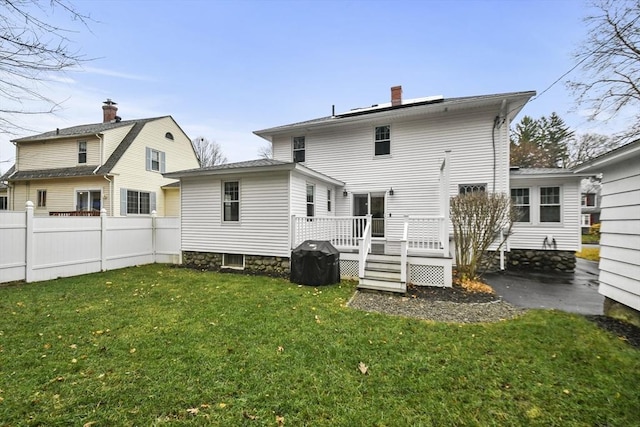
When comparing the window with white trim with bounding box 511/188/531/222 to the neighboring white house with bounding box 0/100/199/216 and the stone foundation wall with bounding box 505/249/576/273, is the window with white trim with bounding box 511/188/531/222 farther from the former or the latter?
the neighboring white house with bounding box 0/100/199/216

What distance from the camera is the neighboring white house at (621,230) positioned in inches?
159

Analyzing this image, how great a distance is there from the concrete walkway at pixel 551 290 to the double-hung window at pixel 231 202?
7960mm

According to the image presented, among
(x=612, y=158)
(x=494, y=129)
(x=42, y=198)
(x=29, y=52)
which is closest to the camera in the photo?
(x=29, y=52)

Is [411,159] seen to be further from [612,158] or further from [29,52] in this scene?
[29,52]

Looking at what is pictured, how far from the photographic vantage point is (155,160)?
1667cm

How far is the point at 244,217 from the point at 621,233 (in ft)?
28.7

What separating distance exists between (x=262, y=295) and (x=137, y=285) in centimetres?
354

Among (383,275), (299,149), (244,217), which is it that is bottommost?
(383,275)

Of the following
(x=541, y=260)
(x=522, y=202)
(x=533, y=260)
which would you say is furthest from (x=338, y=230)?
(x=541, y=260)

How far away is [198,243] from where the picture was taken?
31.4 feet

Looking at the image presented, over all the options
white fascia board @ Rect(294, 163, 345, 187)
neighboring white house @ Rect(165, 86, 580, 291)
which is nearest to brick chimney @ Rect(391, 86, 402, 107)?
neighboring white house @ Rect(165, 86, 580, 291)

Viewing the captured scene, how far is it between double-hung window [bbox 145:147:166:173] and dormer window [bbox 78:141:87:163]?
287 centimetres

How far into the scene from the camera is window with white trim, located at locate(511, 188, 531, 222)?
9977mm

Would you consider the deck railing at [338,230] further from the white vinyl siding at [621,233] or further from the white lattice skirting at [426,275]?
the white vinyl siding at [621,233]
